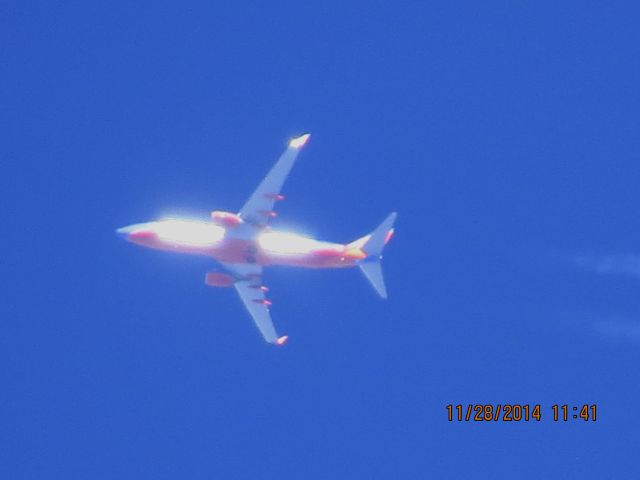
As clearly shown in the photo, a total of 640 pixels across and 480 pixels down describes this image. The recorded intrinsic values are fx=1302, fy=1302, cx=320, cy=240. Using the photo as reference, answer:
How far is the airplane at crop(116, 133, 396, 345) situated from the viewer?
80.4m

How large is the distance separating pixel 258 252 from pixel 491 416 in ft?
60.0

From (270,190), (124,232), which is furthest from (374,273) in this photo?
(124,232)

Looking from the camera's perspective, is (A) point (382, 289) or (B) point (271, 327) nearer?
(A) point (382, 289)

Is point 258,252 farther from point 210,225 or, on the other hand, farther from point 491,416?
point 491,416

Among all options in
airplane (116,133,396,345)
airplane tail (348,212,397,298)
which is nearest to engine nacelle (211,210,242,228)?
airplane (116,133,396,345)

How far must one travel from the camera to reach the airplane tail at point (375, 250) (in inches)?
3157

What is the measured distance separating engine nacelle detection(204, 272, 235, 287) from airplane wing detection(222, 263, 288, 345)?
0.75 metres

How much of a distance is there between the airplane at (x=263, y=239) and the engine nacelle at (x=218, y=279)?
2185 mm

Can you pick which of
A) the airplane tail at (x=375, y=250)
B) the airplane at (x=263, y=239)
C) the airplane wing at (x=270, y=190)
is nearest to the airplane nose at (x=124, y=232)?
the airplane at (x=263, y=239)

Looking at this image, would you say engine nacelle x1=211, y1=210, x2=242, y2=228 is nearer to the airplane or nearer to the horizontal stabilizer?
the airplane

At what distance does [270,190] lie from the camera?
80875 millimetres

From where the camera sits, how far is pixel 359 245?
266ft

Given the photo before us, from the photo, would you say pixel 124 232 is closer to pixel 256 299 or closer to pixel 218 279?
pixel 218 279

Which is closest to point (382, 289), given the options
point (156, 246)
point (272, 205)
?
point (272, 205)
